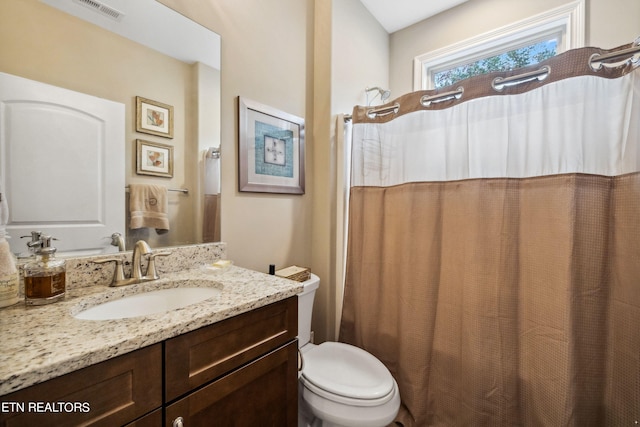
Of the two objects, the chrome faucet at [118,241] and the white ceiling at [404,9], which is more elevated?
the white ceiling at [404,9]

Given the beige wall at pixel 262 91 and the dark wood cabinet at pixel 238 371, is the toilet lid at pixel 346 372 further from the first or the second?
the beige wall at pixel 262 91

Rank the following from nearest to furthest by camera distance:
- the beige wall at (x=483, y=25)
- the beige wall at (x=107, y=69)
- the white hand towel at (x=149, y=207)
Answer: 1. the beige wall at (x=107, y=69)
2. the white hand towel at (x=149, y=207)
3. the beige wall at (x=483, y=25)

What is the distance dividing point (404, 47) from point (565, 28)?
1013mm

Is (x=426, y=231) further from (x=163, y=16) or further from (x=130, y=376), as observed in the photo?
(x=163, y=16)

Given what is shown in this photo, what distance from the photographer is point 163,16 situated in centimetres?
103

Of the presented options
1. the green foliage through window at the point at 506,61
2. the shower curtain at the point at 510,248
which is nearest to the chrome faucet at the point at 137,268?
the shower curtain at the point at 510,248

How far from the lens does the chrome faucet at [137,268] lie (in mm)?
868

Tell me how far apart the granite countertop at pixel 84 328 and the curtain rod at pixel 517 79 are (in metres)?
1.17

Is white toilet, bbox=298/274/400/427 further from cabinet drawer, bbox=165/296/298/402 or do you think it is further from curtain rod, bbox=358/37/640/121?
curtain rod, bbox=358/37/640/121

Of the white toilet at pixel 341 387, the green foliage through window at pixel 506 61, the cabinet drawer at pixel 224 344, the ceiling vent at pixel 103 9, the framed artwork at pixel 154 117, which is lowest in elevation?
the white toilet at pixel 341 387

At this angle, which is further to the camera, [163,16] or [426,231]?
[426,231]

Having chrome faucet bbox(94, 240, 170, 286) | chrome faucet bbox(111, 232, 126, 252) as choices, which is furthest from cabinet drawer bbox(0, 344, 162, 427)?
chrome faucet bbox(111, 232, 126, 252)

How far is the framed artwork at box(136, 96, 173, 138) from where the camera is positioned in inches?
38.5

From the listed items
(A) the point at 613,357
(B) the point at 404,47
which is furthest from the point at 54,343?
(B) the point at 404,47
